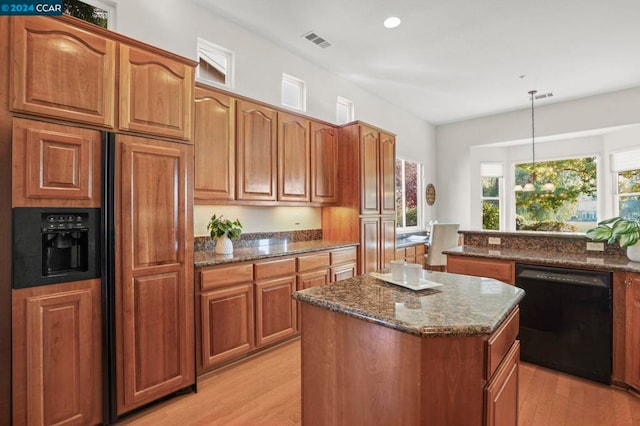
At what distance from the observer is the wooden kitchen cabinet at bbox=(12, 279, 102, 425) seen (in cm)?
161

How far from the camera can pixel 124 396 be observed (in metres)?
1.94

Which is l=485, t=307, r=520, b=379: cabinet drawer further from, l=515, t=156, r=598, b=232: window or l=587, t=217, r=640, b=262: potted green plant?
l=515, t=156, r=598, b=232: window

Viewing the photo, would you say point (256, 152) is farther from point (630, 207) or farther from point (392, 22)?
point (630, 207)

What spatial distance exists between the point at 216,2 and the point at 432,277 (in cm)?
311

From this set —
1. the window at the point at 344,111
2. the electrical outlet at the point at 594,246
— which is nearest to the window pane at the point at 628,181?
the electrical outlet at the point at 594,246

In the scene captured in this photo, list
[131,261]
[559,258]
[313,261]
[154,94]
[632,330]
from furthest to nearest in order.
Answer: [313,261]
[559,258]
[632,330]
[154,94]
[131,261]

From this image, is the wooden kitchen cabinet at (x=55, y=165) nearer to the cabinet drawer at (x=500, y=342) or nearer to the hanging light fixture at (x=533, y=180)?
the cabinet drawer at (x=500, y=342)

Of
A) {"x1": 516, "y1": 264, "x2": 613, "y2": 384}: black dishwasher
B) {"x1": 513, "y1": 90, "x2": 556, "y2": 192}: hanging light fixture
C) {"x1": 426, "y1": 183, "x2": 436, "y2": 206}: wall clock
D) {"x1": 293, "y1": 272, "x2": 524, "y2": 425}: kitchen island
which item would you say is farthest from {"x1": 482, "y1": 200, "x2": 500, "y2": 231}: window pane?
{"x1": 293, "y1": 272, "x2": 524, "y2": 425}: kitchen island

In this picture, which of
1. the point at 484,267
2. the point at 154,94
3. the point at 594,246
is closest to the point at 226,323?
the point at 154,94

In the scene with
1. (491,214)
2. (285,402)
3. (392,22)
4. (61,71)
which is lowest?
(285,402)

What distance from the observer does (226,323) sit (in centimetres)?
257

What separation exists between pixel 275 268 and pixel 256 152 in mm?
1213

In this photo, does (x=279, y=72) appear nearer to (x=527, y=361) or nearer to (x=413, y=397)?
(x=413, y=397)

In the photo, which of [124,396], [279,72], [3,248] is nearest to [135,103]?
[3,248]
